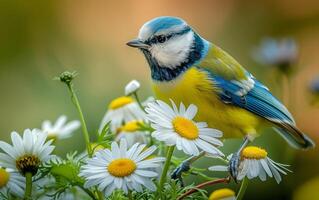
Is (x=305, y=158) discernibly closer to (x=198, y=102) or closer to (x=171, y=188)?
(x=198, y=102)

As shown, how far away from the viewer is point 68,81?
2.27 ft

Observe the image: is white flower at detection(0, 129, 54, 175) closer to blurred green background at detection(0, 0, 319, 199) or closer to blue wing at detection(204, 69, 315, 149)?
blue wing at detection(204, 69, 315, 149)

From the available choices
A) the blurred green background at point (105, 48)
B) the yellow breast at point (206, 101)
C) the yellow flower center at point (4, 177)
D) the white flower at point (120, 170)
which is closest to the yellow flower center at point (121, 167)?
the white flower at point (120, 170)

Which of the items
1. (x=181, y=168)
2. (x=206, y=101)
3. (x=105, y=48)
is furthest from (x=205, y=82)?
(x=105, y=48)

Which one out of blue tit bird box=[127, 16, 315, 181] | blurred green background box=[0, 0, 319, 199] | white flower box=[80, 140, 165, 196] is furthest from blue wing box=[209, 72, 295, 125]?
blurred green background box=[0, 0, 319, 199]

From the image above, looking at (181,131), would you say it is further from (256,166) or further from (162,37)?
(162,37)

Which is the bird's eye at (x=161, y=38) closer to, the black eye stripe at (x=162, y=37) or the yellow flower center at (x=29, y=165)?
the black eye stripe at (x=162, y=37)

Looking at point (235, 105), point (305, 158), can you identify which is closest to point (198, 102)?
point (235, 105)

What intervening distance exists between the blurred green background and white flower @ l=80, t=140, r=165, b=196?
99cm

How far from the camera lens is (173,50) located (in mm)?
866

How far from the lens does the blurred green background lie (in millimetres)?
1879

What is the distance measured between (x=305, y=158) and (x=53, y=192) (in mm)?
1123

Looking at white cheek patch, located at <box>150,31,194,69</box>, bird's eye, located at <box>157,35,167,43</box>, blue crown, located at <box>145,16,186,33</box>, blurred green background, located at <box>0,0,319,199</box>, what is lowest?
blurred green background, located at <box>0,0,319,199</box>

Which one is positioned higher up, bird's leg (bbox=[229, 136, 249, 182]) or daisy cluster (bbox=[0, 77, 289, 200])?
daisy cluster (bbox=[0, 77, 289, 200])
